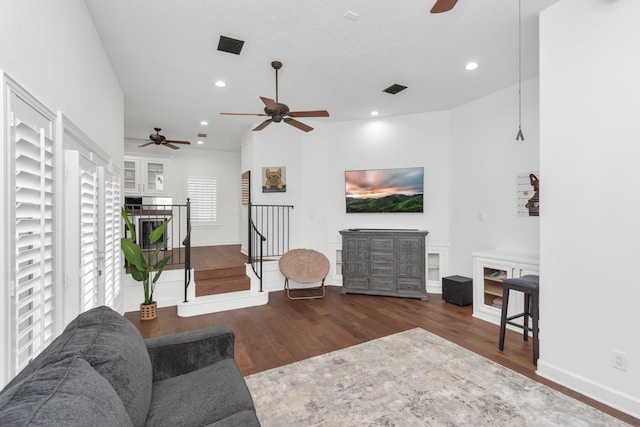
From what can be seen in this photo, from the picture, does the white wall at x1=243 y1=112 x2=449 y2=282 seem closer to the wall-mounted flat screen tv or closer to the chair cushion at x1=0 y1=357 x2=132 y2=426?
the wall-mounted flat screen tv

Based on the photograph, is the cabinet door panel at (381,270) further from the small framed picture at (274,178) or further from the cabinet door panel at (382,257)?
the small framed picture at (274,178)

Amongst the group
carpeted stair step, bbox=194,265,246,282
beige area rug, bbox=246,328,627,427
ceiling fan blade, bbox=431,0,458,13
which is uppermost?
ceiling fan blade, bbox=431,0,458,13

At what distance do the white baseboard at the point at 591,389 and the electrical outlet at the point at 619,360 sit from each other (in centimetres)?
18

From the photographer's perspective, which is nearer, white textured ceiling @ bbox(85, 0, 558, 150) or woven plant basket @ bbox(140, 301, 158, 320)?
white textured ceiling @ bbox(85, 0, 558, 150)

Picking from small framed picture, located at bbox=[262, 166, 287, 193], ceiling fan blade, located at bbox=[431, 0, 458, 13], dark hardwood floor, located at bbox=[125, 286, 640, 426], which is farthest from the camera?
small framed picture, located at bbox=[262, 166, 287, 193]

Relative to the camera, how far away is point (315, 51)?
3.22m

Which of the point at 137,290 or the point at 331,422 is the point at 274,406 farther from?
the point at 137,290

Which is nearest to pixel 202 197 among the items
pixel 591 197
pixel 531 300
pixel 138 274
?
pixel 138 274

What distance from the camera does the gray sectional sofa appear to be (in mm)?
792

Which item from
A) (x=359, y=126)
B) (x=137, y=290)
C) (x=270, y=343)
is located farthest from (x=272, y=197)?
(x=270, y=343)

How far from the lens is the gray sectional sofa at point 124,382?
792 mm

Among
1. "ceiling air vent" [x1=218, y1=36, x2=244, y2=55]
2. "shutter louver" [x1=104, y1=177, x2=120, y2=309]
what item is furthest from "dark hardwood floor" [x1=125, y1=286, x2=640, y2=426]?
"ceiling air vent" [x1=218, y1=36, x2=244, y2=55]

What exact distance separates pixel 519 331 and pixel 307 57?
160 inches

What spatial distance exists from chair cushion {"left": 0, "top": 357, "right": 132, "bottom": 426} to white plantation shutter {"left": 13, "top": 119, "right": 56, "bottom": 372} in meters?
0.67
